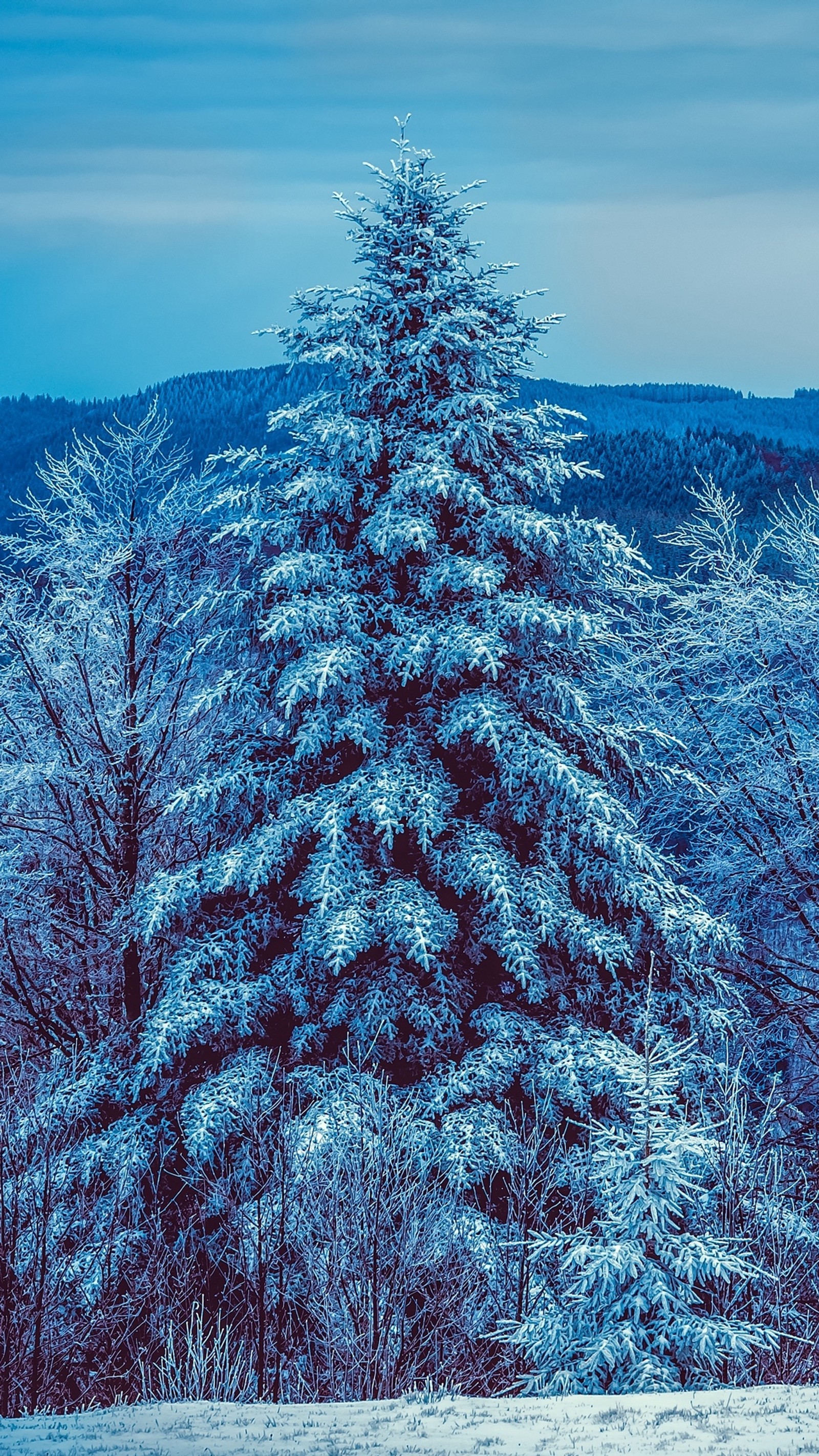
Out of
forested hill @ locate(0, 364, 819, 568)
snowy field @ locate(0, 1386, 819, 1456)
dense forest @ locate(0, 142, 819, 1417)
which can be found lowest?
snowy field @ locate(0, 1386, 819, 1456)

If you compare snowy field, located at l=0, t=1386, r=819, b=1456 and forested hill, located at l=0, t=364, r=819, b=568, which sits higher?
forested hill, located at l=0, t=364, r=819, b=568

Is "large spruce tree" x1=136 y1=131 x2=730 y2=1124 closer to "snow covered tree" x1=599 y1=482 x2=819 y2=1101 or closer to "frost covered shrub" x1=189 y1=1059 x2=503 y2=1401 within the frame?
"frost covered shrub" x1=189 y1=1059 x2=503 y2=1401

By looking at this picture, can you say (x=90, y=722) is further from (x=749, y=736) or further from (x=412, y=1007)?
(x=749, y=736)

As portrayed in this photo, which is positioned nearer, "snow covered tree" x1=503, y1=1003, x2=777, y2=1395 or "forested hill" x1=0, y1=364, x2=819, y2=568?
"snow covered tree" x1=503, y1=1003, x2=777, y2=1395

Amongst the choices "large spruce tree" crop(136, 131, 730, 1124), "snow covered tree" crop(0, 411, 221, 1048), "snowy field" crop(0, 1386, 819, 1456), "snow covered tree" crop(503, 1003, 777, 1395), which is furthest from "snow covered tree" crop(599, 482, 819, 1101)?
"snowy field" crop(0, 1386, 819, 1456)

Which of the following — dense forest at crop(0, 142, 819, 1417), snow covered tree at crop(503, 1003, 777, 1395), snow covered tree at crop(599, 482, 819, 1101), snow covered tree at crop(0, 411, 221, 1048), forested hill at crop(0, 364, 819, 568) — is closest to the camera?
snow covered tree at crop(503, 1003, 777, 1395)

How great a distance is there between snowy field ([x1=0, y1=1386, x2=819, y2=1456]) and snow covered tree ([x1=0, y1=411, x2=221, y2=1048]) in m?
11.1

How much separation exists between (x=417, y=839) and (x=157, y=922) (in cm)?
243

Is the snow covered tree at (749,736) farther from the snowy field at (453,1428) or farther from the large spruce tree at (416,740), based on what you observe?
the snowy field at (453,1428)

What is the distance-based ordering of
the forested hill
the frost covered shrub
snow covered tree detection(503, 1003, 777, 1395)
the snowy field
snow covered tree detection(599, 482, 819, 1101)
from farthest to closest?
the forested hill
snow covered tree detection(599, 482, 819, 1101)
the frost covered shrub
snow covered tree detection(503, 1003, 777, 1395)
the snowy field

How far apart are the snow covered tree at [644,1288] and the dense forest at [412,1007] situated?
2cm

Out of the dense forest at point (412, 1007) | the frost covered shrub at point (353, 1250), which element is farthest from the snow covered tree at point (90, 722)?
the frost covered shrub at point (353, 1250)

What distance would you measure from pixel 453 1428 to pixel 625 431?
225ft

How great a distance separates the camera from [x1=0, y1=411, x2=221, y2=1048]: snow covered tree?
16625 millimetres
